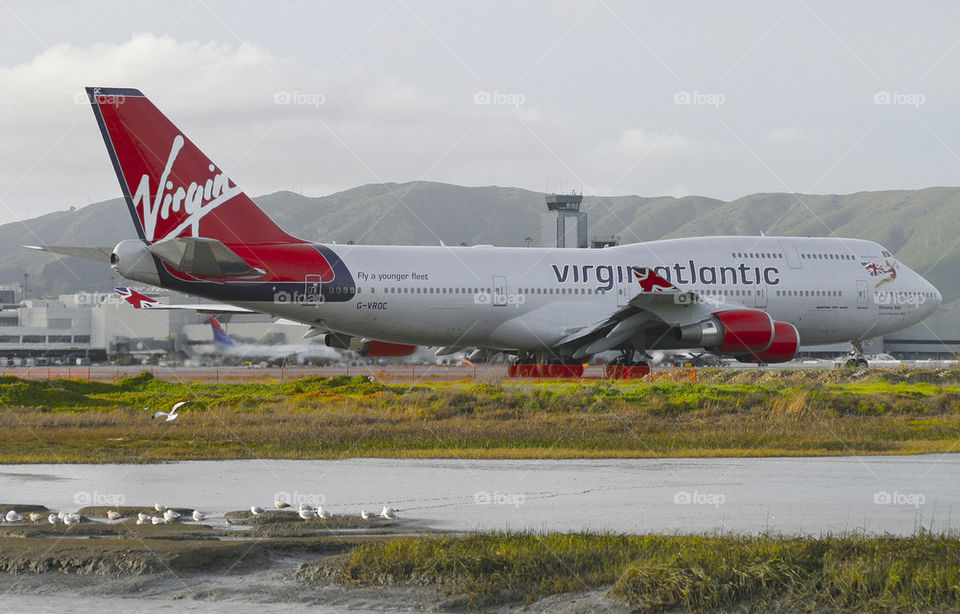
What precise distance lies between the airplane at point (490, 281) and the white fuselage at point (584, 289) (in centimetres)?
5

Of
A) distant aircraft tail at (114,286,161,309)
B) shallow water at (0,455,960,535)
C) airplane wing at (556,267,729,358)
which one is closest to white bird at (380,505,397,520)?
shallow water at (0,455,960,535)

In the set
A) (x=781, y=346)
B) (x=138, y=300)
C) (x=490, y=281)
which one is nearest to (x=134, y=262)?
(x=490, y=281)

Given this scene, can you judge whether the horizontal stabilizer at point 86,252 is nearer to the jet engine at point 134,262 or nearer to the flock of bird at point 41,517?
the jet engine at point 134,262

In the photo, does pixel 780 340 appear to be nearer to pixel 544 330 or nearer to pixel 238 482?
pixel 544 330

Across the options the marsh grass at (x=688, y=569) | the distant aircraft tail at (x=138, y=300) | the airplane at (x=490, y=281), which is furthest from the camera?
the distant aircraft tail at (x=138, y=300)

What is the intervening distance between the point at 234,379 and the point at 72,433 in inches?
939

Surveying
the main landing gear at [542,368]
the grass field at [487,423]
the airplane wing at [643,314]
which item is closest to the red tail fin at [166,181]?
the grass field at [487,423]

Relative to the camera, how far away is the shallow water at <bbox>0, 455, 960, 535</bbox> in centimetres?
1145

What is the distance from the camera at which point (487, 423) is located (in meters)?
24.1

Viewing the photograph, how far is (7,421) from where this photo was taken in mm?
26375

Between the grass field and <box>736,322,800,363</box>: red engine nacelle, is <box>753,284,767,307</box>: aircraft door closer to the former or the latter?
<box>736,322,800,363</box>: red engine nacelle

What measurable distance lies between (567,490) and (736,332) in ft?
70.2

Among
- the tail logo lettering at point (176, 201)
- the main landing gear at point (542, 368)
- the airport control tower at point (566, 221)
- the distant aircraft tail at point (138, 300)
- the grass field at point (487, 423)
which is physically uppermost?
the airport control tower at point (566, 221)

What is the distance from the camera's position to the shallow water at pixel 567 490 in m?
11.5
